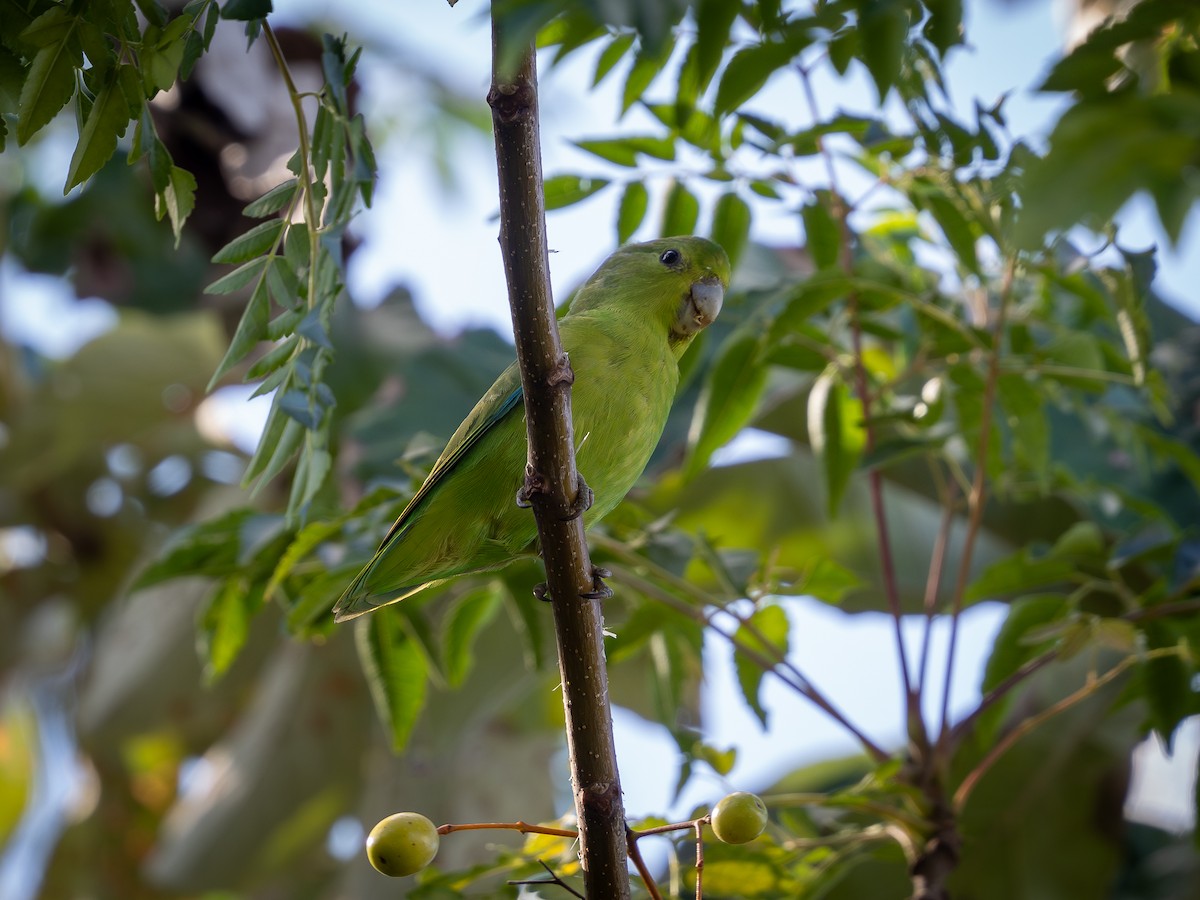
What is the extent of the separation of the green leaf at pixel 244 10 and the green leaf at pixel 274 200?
0.28 m

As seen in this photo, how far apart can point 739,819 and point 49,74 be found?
130 centimetres

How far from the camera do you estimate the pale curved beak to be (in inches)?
91.0

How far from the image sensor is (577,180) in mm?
2320

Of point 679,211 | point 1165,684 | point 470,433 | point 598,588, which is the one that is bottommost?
point 1165,684

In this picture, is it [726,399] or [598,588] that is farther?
[726,399]

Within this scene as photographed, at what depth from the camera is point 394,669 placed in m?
2.25

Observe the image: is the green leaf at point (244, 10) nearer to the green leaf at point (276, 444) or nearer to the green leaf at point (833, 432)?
the green leaf at point (276, 444)

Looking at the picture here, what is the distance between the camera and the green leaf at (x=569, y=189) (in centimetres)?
229

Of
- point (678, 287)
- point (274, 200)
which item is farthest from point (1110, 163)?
point (678, 287)

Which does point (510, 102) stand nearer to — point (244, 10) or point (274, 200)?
point (244, 10)

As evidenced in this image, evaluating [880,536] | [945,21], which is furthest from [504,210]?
[880,536]

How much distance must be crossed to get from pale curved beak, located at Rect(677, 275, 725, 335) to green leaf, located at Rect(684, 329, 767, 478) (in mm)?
72

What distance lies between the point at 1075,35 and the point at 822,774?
305 cm

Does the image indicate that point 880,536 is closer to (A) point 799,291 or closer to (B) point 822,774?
(A) point 799,291
